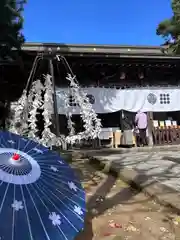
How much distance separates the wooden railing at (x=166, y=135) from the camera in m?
15.2

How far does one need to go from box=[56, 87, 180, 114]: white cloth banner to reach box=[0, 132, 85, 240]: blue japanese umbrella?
11.1 meters

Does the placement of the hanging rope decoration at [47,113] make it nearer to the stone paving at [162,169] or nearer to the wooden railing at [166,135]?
the stone paving at [162,169]

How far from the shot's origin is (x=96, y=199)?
217 inches

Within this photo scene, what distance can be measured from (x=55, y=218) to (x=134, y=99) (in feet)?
41.6

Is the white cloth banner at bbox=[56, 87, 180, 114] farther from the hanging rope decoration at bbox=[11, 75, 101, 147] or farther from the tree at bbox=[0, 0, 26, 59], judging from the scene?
the tree at bbox=[0, 0, 26, 59]

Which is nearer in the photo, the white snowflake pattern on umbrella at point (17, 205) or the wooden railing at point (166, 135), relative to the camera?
the white snowflake pattern on umbrella at point (17, 205)

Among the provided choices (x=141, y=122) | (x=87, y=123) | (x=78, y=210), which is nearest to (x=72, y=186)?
(x=78, y=210)

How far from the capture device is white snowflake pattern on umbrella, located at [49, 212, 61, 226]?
2725 millimetres

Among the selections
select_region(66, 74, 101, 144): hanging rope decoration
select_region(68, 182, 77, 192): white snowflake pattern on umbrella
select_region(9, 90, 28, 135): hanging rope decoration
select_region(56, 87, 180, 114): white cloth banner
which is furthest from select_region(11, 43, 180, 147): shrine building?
select_region(68, 182, 77, 192): white snowflake pattern on umbrella

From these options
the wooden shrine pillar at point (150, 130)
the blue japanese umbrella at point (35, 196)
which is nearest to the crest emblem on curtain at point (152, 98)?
the wooden shrine pillar at point (150, 130)

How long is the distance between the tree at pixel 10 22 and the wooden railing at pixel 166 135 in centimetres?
917

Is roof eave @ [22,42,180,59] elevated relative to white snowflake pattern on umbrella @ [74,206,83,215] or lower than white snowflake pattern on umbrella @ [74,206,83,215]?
elevated

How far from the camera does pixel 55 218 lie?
9.05 feet

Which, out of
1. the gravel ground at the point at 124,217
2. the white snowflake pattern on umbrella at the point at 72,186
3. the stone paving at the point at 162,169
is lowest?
the gravel ground at the point at 124,217
